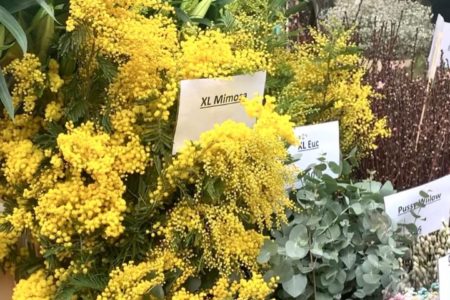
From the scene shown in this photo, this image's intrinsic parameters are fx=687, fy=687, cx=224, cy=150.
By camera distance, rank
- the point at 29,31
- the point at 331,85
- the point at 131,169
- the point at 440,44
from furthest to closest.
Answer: the point at 440,44 < the point at 331,85 < the point at 29,31 < the point at 131,169

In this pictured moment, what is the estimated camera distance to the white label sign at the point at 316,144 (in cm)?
115

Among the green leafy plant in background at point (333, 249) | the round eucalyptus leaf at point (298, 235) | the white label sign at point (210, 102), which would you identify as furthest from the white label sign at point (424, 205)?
the white label sign at point (210, 102)

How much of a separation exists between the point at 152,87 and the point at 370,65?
0.81 metres

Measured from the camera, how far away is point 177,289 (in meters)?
0.94

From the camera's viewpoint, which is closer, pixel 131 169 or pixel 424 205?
pixel 131 169

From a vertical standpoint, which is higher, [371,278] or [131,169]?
[131,169]

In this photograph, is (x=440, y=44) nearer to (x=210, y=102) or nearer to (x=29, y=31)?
(x=210, y=102)

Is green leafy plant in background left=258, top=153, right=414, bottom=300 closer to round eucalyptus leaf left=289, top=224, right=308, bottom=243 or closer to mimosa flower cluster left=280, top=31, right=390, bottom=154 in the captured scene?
round eucalyptus leaf left=289, top=224, right=308, bottom=243

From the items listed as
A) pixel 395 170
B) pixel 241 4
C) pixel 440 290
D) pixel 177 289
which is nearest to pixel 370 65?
pixel 395 170

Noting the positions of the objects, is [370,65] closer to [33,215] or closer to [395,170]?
[395,170]

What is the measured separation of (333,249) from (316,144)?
0.21 meters

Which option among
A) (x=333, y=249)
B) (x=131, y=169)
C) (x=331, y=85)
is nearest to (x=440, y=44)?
(x=331, y=85)

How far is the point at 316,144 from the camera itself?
1.16 metres

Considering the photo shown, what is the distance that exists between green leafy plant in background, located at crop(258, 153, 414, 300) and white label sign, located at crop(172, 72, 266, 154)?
165 mm
